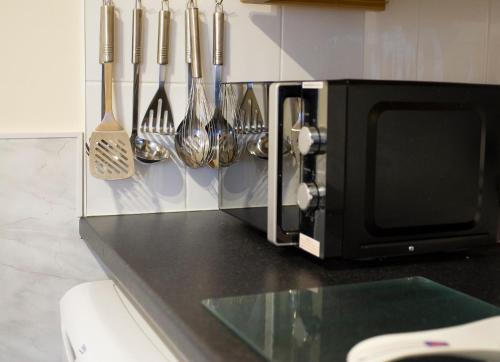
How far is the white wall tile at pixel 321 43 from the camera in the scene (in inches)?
52.1

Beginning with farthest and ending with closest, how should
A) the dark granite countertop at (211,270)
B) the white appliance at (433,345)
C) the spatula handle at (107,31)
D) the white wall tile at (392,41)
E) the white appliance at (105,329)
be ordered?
the white wall tile at (392,41) < the spatula handle at (107,31) < the white appliance at (105,329) < the dark granite countertop at (211,270) < the white appliance at (433,345)

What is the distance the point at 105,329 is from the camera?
2.88 feet

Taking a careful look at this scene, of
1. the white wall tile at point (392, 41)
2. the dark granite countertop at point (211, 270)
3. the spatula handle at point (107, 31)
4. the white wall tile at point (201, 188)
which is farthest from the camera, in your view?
the white wall tile at point (392, 41)

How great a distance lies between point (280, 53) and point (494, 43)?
54 cm

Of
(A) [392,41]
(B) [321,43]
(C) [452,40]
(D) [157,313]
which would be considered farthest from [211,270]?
(C) [452,40]

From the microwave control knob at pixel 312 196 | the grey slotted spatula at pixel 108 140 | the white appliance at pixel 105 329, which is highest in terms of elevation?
the grey slotted spatula at pixel 108 140

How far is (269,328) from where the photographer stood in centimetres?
66

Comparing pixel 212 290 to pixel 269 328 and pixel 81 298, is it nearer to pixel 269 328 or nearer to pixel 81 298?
pixel 269 328

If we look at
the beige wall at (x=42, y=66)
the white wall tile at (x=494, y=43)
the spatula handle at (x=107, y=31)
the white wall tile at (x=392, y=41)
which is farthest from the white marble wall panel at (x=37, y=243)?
the white wall tile at (x=494, y=43)

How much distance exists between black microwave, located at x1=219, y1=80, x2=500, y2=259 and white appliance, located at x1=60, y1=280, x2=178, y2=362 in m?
0.23

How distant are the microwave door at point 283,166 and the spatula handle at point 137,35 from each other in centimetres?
38

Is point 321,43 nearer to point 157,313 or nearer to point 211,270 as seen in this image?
point 211,270

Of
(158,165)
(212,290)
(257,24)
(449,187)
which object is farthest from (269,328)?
(257,24)

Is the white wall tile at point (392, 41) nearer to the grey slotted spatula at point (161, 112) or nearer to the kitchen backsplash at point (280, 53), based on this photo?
the kitchen backsplash at point (280, 53)
